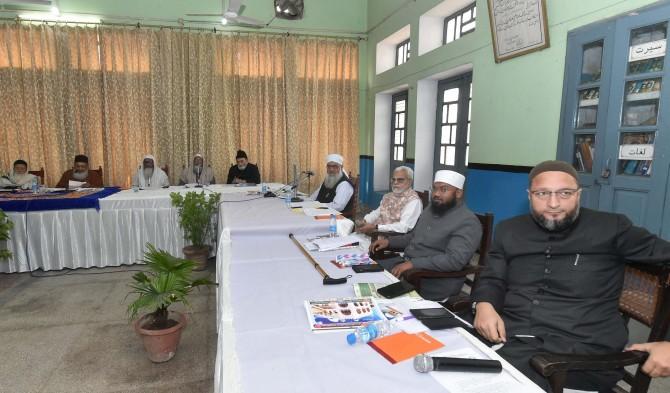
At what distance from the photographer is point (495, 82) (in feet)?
12.7

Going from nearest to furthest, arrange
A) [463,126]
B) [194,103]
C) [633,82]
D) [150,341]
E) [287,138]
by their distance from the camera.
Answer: [150,341], [633,82], [463,126], [194,103], [287,138]

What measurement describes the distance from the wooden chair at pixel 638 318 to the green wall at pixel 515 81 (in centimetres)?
210

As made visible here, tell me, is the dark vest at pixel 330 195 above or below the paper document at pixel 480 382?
above

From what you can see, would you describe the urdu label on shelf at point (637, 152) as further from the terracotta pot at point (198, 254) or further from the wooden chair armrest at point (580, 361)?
→ the terracotta pot at point (198, 254)

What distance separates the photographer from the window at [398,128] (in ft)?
21.1

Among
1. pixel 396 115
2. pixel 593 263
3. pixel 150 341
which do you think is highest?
pixel 396 115

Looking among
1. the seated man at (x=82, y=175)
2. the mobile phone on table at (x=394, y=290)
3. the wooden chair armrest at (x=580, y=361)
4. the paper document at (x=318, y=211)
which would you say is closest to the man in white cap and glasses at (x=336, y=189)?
the paper document at (x=318, y=211)

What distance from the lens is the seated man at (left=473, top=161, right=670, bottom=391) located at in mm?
1347

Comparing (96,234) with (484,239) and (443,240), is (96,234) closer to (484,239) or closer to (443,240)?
(443,240)

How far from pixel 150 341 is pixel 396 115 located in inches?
220

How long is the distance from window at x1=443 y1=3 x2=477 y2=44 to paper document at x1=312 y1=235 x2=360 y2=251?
3.44 m

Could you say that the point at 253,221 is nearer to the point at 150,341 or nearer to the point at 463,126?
the point at 150,341

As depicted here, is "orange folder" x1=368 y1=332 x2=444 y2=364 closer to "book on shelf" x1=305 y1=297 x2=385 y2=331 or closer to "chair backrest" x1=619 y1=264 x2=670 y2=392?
"book on shelf" x1=305 y1=297 x2=385 y2=331

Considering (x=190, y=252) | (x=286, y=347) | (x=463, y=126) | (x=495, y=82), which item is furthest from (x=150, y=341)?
(x=463, y=126)
